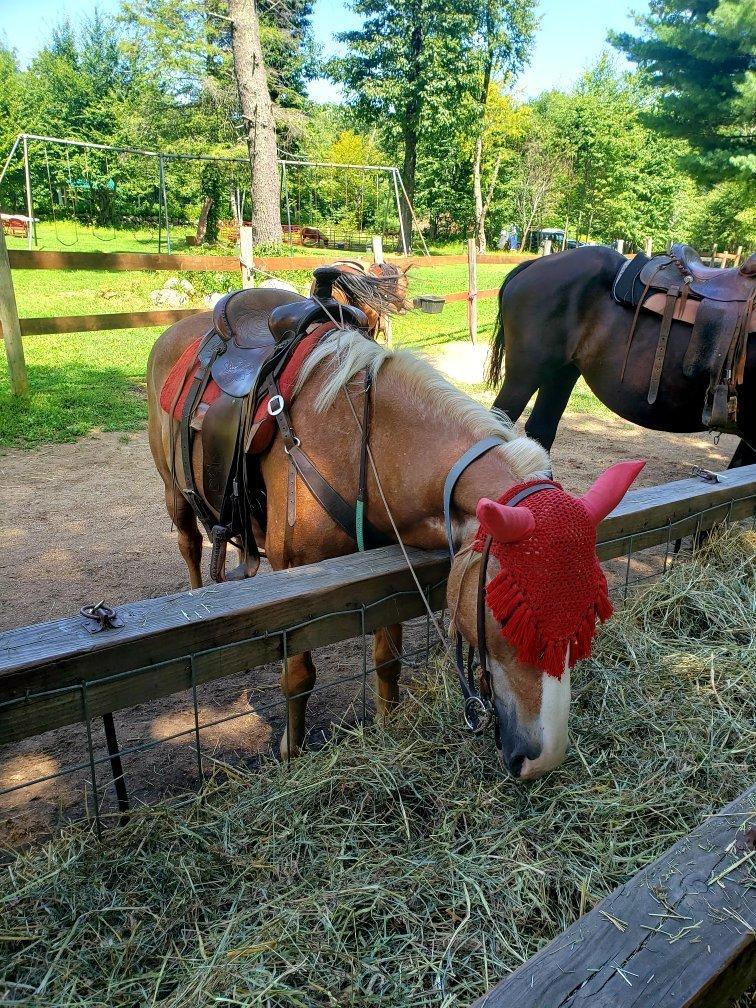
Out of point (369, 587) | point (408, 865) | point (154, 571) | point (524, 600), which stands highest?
point (524, 600)

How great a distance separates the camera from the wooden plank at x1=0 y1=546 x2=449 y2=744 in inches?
52.7

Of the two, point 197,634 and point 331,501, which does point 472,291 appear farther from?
point 197,634

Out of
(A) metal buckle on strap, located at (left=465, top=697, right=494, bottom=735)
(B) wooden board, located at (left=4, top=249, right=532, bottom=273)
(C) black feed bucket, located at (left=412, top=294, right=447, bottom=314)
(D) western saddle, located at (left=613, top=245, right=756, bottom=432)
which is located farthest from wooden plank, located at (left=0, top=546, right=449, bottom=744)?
(C) black feed bucket, located at (left=412, top=294, right=447, bottom=314)

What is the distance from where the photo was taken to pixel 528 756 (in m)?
1.49

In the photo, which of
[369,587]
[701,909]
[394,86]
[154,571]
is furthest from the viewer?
[394,86]

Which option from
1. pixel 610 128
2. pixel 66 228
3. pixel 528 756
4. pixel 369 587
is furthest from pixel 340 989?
pixel 610 128

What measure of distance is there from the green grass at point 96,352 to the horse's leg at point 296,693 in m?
1.14

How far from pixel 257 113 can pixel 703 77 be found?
886 cm

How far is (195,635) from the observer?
60.3 inches

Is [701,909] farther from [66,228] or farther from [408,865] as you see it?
[66,228]

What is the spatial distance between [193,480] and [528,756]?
6.42 ft

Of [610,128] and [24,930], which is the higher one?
[610,128]

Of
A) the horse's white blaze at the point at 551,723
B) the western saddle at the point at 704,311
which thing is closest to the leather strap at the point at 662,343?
the western saddle at the point at 704,311

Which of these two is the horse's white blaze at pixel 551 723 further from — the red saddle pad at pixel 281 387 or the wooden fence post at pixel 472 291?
the wooden fence post at pixel 472 291
